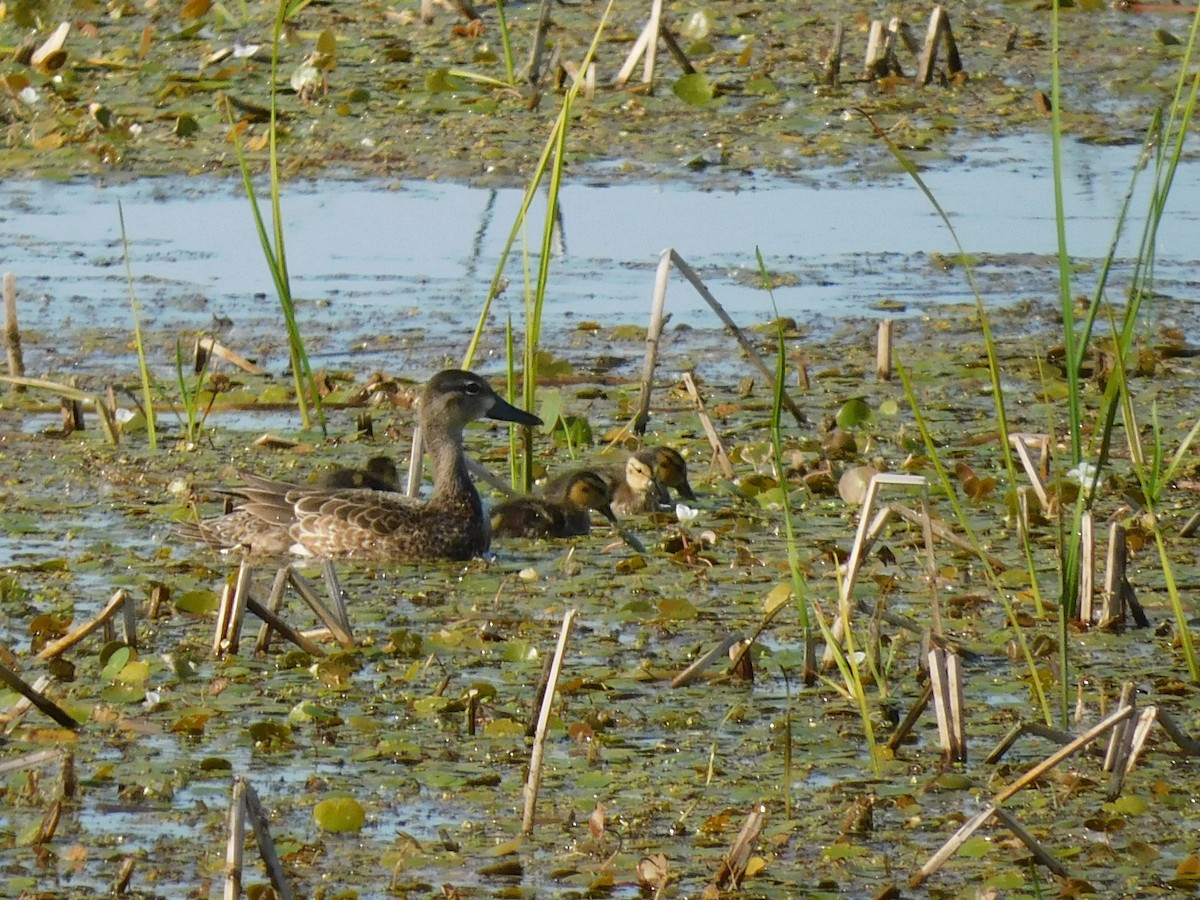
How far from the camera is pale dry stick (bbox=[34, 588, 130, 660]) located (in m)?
5.31

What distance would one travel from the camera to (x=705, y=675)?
551 centimetres

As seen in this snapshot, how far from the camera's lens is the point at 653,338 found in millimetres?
7820

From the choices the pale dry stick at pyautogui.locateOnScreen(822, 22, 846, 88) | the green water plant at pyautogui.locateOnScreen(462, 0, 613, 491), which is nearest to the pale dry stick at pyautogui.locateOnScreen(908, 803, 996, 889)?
the green water plant at pyautogui.locateOnScreen(462, 0, 613, 491)

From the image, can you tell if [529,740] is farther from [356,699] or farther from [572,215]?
[572,215]

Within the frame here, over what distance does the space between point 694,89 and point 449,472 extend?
5.88 metres

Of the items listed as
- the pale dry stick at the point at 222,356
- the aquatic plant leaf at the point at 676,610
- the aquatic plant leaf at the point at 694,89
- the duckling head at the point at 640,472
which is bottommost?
the aquatic plant leaf at the point at 676,610

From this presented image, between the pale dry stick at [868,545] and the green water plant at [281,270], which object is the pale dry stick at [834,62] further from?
the pale dry stick at [868,545]

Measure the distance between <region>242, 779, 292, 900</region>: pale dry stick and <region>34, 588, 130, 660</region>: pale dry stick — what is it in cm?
151

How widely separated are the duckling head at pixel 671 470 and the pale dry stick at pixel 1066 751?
2803mm

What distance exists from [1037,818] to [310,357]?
493 cm

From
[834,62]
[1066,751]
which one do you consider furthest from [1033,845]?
[834,62]

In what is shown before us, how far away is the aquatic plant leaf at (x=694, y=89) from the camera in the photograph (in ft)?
41.5

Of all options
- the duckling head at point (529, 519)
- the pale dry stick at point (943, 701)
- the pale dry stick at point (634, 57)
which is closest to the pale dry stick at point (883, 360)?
the duckling head at point (529, 519)

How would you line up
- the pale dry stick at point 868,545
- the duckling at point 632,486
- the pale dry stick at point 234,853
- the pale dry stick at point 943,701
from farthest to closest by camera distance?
the duckling at point 632,486
the pale dry stick at point 868,545
the pale dry stick at point 943,701
the pale dry stick at point 234,853
